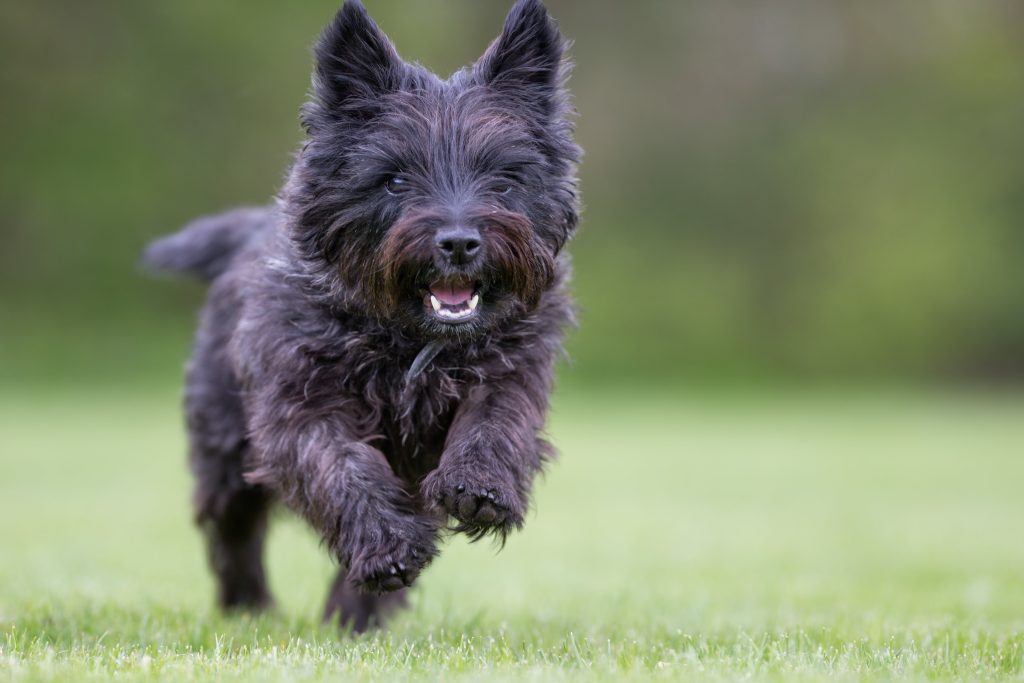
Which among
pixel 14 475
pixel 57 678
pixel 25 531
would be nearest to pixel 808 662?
pixel 57 678

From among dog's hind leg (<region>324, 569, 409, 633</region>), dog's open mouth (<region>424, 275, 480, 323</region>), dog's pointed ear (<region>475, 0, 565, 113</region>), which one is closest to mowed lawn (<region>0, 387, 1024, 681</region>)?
dog's hind leg (<region>324, 569, 409, 633</region>)

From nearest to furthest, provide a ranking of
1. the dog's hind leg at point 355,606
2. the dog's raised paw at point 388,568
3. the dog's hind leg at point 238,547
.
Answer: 1. the dog's raised paw at point 388,568
2. the dog's hind leg at point 355,606
3. the dog's hind leg at point 238,547

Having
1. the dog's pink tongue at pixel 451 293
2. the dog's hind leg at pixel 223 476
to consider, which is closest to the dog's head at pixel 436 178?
the dog's pink tongue at pixel 451 293

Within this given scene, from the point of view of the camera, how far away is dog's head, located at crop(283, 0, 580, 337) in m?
4.72

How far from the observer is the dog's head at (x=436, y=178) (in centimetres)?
472

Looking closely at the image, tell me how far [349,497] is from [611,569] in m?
4.86

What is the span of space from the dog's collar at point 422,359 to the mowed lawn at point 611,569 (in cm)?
96

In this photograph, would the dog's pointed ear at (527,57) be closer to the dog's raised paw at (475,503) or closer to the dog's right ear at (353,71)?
the dog's right ear at (353,71)

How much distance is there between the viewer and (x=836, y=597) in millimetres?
7102

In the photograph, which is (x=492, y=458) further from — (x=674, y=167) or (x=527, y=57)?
(x=674, y=167)

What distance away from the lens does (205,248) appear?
689cm

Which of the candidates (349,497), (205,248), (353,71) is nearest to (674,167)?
(205,248)

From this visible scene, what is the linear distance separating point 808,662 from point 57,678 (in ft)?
7.25

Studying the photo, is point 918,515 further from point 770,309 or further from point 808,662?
point 770,309
